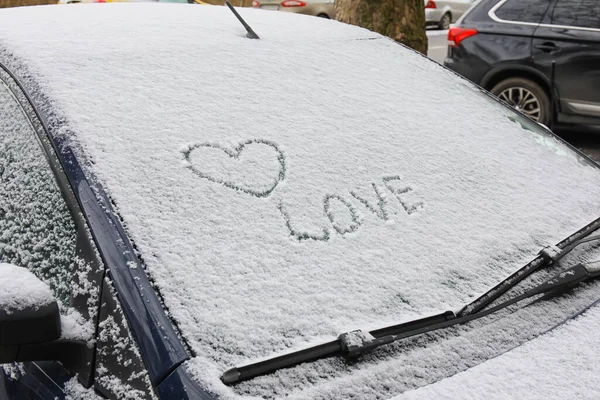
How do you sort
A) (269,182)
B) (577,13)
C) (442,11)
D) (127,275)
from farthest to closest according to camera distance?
(442,11) < (577,13) < (269,182) < (127,275)

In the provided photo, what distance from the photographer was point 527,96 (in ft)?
21.0

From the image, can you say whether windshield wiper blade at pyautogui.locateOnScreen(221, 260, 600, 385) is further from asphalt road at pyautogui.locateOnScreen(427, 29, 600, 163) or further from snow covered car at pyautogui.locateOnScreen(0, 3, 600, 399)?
asphalt road at pyautogui.locateOnScreen(427, 29, 600, 163)

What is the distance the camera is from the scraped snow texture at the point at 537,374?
127 cm

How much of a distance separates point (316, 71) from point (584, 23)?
498 cm

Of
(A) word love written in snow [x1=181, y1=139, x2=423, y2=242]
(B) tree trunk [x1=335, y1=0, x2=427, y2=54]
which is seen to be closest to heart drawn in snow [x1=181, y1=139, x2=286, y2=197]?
(A) word love written in snow [x1=181, y1=139, x2=423, y2=242]

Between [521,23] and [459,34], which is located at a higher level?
[521,23]

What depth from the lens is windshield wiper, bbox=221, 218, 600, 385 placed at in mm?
1231

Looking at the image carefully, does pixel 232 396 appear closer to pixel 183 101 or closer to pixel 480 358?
pixel 480 358

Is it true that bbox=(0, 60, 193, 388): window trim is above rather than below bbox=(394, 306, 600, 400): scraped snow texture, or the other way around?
above

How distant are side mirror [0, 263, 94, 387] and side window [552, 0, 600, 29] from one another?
6021 mm

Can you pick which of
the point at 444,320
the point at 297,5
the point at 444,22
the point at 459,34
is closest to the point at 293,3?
the point at 297,5

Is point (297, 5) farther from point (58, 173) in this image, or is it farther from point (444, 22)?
point (58, 173)

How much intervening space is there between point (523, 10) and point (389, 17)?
157 cm

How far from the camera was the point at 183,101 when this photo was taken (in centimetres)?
170
